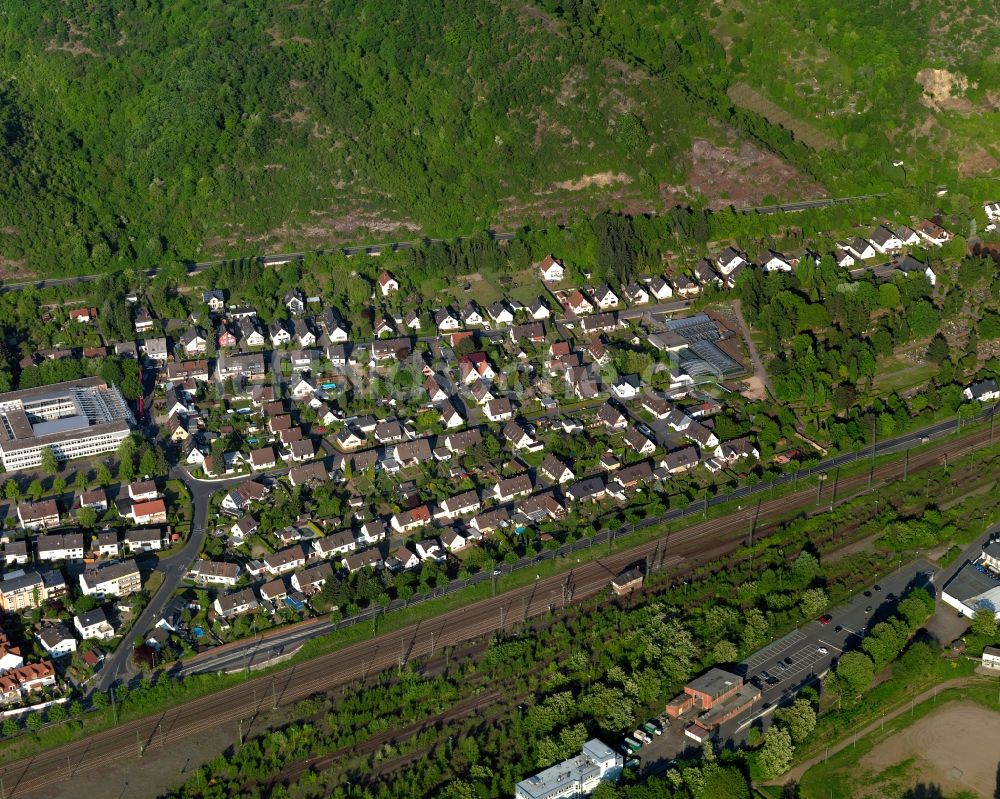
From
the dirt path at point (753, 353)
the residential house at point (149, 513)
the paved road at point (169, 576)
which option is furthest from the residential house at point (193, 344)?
the dirt path at point (753, 353)

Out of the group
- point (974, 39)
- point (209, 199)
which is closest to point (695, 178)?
point (974, 39)

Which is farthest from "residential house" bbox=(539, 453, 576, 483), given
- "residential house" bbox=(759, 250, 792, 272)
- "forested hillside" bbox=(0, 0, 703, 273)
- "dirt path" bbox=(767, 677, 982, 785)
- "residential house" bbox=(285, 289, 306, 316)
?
"forested hillside" bbox=(0, 0, 703, 273)

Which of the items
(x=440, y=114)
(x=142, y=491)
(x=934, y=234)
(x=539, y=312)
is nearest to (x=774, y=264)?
(x=934, y=234)

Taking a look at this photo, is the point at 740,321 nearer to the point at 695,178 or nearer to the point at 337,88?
the point at 695,178

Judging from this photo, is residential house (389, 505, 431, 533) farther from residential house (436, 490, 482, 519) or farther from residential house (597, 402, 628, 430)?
residential house (597, 402, 628, 430)

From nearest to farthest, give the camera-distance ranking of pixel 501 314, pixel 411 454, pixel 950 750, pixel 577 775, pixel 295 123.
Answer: pixel 577 775 → pixel 950 750 → pixel 411 454 → pixel 501 314 → pixel 295 123

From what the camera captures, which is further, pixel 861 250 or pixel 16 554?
pixel 861 250

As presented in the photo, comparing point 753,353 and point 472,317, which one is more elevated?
point 472,317

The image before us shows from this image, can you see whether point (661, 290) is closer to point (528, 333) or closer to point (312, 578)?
point (528, 333)
